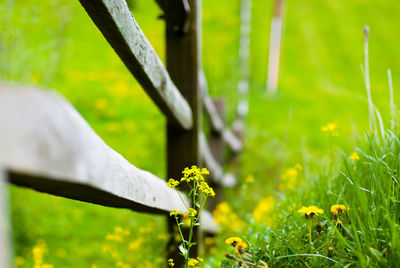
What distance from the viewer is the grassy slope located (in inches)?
175

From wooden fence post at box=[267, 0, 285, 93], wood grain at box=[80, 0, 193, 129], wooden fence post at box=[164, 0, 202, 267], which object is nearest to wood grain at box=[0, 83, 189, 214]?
wood grain at box=[80, 0, 193, 129]

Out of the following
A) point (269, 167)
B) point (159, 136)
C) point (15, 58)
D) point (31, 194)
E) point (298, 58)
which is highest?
point (298, 58)

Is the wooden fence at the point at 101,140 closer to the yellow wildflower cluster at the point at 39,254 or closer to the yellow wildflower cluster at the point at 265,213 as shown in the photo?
the yellow wildflower cluster at the point at 265,213

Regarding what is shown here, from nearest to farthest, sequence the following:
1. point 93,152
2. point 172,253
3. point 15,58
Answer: point 93,152
point 172,253
point 15,58

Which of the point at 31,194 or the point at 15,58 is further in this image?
the point at 31,194

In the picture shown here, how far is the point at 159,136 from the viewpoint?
646cm

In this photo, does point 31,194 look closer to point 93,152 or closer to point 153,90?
point 153,90

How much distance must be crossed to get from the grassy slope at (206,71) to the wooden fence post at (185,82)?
0.30 m

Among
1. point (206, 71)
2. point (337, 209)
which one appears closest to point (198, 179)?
point (337, 209)

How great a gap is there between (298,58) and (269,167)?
18.9ft

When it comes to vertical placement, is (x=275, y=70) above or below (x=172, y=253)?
above

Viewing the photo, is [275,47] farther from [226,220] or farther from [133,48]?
[133,48]

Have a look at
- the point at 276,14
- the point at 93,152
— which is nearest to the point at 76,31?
the point at 276,14

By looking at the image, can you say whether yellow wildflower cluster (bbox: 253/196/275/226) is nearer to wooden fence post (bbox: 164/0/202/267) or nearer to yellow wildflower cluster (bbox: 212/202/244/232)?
yellow wildflower cluster (bbox: 212/202/244/232)
